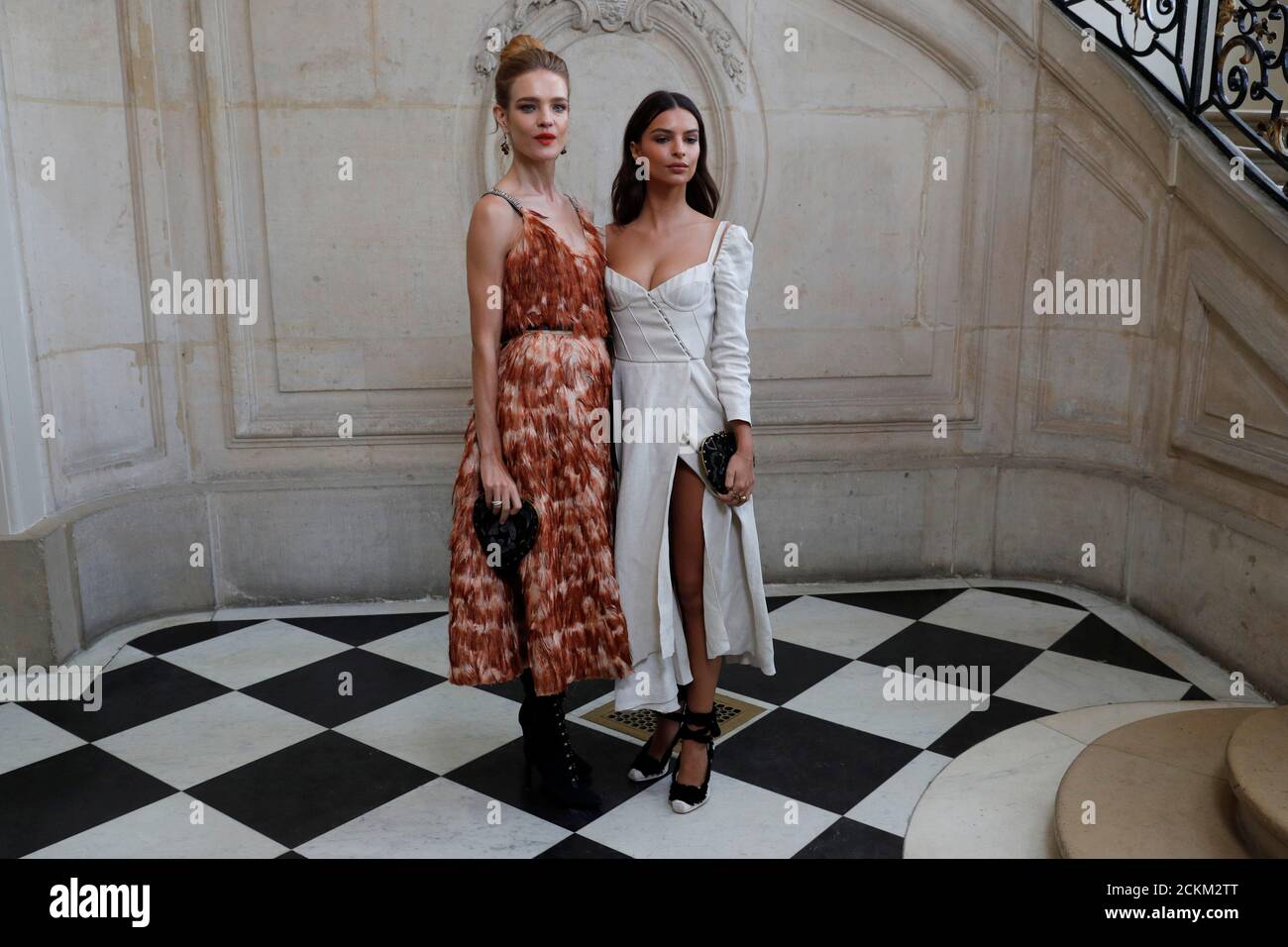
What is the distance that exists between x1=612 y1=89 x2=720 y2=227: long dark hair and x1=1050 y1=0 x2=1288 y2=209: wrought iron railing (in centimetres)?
191

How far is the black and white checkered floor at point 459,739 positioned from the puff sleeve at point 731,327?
3.36 feet

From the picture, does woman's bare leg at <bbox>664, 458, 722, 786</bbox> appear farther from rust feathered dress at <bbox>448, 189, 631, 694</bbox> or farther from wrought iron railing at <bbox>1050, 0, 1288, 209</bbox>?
wrought iron railing at <bbox>1050, 0, 1288, 209</bbox>

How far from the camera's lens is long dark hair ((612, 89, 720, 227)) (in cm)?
240

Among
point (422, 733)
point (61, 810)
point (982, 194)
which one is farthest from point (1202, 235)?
point (61, 810)

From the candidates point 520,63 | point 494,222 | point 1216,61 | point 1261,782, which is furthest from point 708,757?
point 1216,61

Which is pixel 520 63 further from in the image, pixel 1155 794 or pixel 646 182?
pixel 1155 794

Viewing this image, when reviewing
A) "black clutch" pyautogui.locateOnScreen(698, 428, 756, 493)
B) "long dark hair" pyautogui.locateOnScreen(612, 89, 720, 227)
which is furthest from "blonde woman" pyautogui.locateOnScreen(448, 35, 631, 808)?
"black clutch" pyautogui.locateOnScreen(698, 428, 756, 493)

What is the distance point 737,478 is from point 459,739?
47.6 inches

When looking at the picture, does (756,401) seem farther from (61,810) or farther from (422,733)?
(61,810)

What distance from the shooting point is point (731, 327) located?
97.3 inches

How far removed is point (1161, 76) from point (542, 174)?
118 inches

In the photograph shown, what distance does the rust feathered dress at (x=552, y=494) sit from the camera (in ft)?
7.99

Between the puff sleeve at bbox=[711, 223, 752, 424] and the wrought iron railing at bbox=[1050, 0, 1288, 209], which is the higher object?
the wrought iron railing at bbox=[1050, 0, 1288, 209]

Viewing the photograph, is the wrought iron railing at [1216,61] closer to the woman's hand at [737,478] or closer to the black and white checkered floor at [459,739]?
the black and white checkered floor at [459,739]
